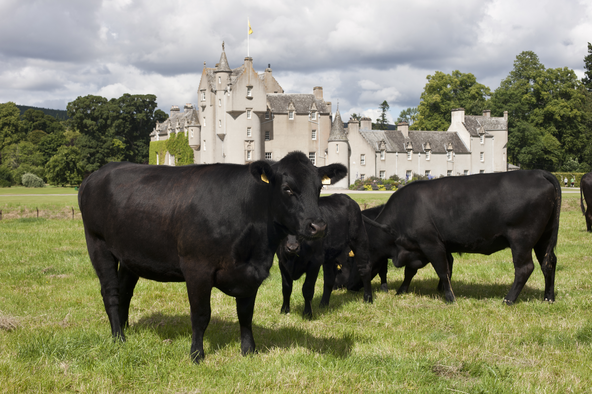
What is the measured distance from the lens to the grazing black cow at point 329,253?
7.43 m

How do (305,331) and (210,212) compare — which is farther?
(305,331)

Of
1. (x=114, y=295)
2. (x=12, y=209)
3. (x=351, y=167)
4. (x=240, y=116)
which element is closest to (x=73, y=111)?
(x=240, y=116)

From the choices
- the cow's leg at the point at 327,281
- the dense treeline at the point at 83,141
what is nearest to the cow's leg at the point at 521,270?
the cow's leg at the point at 327,281

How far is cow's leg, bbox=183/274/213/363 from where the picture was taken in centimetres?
503

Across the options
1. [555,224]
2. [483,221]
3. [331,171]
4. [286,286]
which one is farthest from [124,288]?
[555,224]

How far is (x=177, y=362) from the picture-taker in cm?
506

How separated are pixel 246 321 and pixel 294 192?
182cm

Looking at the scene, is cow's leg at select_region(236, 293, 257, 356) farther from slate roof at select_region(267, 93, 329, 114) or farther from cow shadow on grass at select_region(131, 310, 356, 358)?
slate roof at select_region(267, 93, 329, 114)

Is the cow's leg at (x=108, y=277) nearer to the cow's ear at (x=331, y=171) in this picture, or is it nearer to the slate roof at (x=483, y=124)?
the cow's ear at (x=331, y=171)

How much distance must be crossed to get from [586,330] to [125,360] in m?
5.65

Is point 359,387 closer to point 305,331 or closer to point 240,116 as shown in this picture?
point 305,331

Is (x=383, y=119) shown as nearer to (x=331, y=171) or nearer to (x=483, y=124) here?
(x=483, y=124)

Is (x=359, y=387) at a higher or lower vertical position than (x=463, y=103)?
lower

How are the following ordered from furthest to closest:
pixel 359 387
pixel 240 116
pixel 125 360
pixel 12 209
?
pixel 240 116 → pixel 12 209 → pixel 125 360 → pixel 359 387
